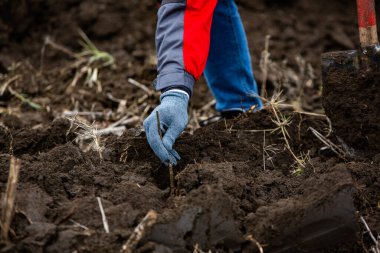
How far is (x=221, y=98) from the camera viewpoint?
10.7 ft

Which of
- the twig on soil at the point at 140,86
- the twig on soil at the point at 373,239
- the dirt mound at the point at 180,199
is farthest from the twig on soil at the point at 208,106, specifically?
the twig on soil at the point at 373,239

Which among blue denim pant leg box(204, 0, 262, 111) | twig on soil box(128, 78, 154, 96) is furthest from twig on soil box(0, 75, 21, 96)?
blue denim pant leg box(204, 0, 262, 111)

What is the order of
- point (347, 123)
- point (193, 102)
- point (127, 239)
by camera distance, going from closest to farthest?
point (127, 239) < point (347, 123) < point (193, 102)

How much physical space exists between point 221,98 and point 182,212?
144cm

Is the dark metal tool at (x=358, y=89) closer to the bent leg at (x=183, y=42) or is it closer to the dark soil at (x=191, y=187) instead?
the dark soil at (x=191, y=187)

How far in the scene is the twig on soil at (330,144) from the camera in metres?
2.63

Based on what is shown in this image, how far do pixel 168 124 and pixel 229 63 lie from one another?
933mm

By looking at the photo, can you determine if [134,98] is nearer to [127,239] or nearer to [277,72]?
[277,72]

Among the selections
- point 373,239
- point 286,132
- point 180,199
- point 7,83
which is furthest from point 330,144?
point 7,83

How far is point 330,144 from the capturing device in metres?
2.72

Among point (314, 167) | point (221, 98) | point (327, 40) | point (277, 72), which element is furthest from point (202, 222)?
point (327, 40)

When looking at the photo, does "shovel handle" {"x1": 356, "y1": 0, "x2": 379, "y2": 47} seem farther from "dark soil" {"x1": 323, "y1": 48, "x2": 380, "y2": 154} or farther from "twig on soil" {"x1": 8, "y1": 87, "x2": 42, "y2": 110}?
"twig on soil" {"x1": 8, "y1": 87, "x2": 42, "y2": 110}

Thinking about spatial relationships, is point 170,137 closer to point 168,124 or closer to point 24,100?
point 168,124

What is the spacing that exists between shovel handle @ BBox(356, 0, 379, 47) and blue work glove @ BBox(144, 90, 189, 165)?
0.84 m
